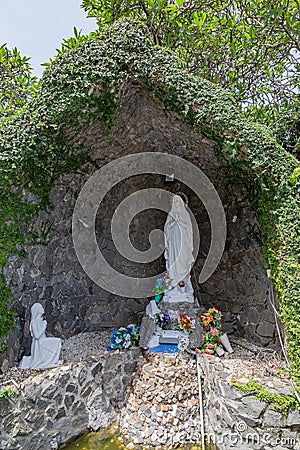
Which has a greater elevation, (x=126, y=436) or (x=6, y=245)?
(x=6, y=245)

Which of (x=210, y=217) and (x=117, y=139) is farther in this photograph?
(x=210, y=217)

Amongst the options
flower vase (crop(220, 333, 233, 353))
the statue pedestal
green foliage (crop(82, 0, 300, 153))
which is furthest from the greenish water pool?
green foliage (crop(82, 0, 300, 153))

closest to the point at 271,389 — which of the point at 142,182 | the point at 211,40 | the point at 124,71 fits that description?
the point at 124,71

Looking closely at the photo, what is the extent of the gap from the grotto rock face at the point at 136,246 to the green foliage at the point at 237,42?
1.53 metres

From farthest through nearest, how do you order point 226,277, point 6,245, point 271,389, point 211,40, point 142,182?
point 142,182
point 226,277
point 211,40
point 6,245
point 271,389

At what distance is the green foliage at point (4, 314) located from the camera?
539 centimetres

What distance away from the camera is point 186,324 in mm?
6082

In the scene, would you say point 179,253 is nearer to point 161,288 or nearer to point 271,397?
point 161,288

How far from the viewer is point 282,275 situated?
4617 millimetres

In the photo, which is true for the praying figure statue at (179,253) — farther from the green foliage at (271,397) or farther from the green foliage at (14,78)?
the green foliage at (14,78)

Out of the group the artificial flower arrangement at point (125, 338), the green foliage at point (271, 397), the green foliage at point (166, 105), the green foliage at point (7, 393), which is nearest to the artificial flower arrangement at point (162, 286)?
the artificial flower arrangement at point (125, 338)

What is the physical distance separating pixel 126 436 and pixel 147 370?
0.97m

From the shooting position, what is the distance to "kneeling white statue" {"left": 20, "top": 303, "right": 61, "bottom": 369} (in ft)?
18.2

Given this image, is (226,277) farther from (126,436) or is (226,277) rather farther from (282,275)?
(126,436)
